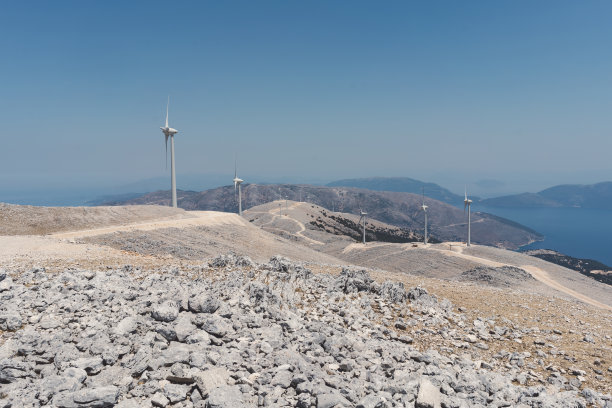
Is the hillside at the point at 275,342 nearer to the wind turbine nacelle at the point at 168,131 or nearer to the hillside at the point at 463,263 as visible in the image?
the hillside at the point at 463,263

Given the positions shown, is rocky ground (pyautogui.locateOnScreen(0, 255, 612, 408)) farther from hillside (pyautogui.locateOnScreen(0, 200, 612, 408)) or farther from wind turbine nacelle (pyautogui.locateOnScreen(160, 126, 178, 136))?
wind turbine nacelle (pyautogui.locateOnScreen(160, 126, 178, 136))

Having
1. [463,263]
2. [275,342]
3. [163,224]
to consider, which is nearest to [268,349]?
[275,342]

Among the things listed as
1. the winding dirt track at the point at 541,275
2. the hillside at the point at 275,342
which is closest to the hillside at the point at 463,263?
the winding dirt track at the point at 541,275

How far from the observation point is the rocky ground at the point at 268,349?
886cm

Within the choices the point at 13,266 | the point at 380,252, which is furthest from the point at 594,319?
the point at 380,252

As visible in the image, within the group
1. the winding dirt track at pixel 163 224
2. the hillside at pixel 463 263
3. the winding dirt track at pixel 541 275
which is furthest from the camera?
the hillside at pixel 463 263

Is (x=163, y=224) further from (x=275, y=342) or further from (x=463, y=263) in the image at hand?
(x=463, y=263)

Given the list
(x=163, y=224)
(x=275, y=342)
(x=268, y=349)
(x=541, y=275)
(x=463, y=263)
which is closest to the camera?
(x=268, y=349)

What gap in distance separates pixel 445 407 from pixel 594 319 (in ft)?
68.2

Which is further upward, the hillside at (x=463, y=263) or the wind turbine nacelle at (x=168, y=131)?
the wind turbine nacelle at (x=168, y=131)

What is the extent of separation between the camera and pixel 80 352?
9.93 m

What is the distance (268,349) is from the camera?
10.9m

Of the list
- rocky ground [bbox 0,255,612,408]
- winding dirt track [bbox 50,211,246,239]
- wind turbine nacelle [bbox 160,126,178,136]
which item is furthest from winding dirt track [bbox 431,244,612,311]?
wind turbine nacelle [bbox 160,126,178,136]

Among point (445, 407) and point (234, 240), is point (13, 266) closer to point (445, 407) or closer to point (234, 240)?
point (445, 407)
